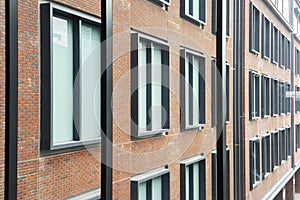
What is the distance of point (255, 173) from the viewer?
5391mm

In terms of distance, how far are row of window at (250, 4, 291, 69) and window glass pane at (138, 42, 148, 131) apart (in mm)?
2637

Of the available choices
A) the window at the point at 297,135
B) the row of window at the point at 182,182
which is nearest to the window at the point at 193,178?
the row of window at the point at 182,182

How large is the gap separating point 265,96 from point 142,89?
13.0 feet

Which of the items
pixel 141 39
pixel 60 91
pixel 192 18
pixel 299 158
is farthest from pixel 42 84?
pixel 299 158

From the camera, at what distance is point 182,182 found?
3795 millimetres

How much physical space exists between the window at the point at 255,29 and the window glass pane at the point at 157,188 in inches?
98.6

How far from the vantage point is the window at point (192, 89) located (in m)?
3.69

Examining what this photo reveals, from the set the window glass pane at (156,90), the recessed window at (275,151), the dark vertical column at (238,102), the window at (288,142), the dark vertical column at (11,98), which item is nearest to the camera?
the dark vertical column at (11,98)

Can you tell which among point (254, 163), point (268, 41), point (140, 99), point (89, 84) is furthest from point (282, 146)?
point (89, 84)

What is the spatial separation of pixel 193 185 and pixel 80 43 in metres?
2.22

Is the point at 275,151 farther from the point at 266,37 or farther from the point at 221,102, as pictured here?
the point at 221,102

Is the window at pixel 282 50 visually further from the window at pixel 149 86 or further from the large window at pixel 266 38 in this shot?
the window at pixel 149 86

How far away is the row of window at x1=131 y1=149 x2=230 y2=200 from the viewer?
3051 millimetres

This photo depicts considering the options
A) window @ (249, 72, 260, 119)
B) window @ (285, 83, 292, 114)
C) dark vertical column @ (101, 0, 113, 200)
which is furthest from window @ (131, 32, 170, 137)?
window @ (285, 83, 292, 114)
